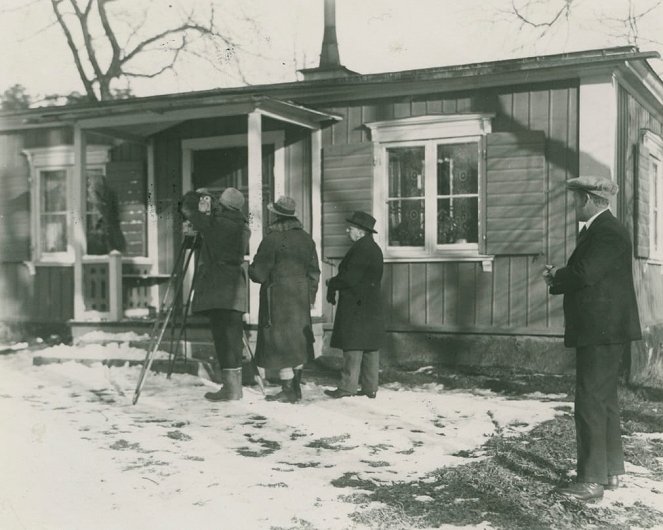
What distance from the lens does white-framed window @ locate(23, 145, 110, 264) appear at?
12.9m

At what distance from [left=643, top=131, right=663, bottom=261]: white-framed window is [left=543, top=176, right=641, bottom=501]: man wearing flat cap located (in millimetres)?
7062

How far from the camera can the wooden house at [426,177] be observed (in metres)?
9.62

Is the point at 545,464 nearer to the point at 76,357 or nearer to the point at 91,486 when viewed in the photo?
the point at 91,486

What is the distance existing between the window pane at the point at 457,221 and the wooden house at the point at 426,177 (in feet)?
0.06

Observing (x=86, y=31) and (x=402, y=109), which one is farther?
(x=86, y=31)

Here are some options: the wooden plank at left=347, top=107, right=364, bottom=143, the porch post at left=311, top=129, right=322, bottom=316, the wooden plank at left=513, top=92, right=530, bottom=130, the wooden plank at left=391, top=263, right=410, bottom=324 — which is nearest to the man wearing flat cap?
the wooden plank at left=513, top=92, right=530, bottom=130

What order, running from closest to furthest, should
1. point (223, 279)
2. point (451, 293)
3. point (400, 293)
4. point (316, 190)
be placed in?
point (223, 279), point (451, 293), point (400, 293), point (316, 190)

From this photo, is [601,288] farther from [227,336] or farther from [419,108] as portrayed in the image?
[419,108]

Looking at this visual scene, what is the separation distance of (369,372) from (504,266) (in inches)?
103

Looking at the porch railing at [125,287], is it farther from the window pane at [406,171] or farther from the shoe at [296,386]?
the shoe at [296,386]

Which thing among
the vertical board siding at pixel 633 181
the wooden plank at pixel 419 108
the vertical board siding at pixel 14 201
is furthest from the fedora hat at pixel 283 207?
the vertical board siding at pixel 14 201

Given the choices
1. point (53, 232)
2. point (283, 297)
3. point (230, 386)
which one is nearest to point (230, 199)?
point (283, 297)

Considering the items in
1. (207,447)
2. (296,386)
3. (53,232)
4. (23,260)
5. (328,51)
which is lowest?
(207,447)

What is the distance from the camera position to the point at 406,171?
1052 cm
